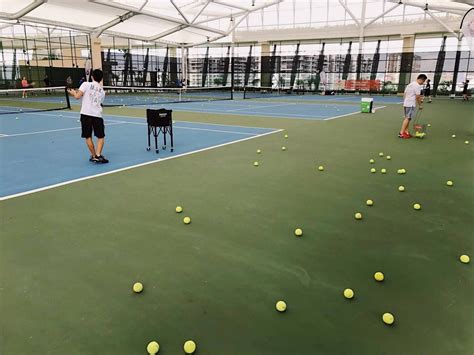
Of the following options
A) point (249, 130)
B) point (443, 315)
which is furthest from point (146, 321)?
point (249, 130)

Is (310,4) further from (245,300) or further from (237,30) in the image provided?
(245,300)

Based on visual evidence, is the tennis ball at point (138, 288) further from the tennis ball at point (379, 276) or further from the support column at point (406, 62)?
the support column at point (406, 62)

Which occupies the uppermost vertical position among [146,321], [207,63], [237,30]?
[237,30]

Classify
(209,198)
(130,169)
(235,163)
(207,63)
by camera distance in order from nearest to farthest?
(209,198) → (130,169) → (235,163) → (207,63)

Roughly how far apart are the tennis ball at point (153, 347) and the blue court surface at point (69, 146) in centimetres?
389

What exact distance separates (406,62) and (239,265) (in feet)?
116

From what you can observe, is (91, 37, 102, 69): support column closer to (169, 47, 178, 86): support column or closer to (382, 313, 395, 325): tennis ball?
(169, 47, 178, 86): support column

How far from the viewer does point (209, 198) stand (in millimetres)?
5145

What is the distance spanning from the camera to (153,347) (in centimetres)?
235

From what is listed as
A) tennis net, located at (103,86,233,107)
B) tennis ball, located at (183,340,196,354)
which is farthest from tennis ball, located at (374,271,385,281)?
tennis net, located at (103,86,233,107)

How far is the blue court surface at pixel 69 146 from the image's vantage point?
6250 millimetres

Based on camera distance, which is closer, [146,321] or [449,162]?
[146,321]

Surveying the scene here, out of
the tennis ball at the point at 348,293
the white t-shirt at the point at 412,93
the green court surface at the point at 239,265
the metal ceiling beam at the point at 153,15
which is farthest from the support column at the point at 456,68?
the tennis ball at the point at 348,293

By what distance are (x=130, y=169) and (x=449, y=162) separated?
19.5ft
